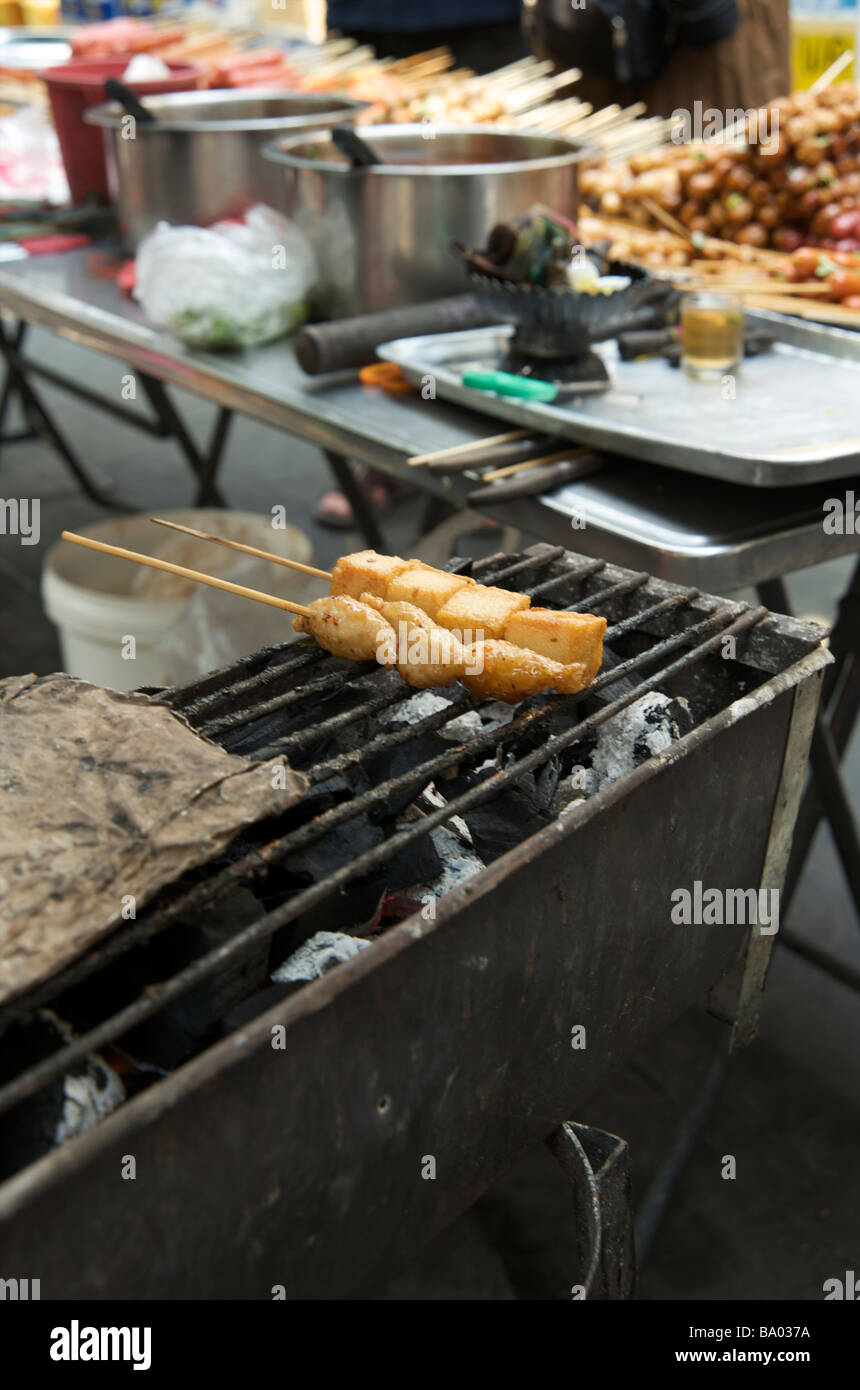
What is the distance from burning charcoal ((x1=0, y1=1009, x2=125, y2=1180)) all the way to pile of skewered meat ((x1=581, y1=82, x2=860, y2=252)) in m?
3.42

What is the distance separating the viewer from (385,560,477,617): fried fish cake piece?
5.90 ft

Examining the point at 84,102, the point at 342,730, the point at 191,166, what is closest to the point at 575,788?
the point at 342,730

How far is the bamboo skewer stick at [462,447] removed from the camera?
8.00ft

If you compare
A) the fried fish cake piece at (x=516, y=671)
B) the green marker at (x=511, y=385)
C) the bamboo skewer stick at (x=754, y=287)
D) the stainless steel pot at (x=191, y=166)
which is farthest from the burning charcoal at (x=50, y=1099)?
the stainless steel pot at (x=191, y=166)

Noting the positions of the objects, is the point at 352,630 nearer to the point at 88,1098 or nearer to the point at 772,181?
the point at 88,1098

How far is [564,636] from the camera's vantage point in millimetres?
1658

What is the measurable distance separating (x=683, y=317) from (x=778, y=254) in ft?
4.28

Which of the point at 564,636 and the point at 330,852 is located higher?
the point at 564,636

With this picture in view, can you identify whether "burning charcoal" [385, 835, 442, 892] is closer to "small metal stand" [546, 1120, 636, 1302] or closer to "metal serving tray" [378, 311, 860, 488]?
"small metal stand" [546, 1120, 636, 1302]

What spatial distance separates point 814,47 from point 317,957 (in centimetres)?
635

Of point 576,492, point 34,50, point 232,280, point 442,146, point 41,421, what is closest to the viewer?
point 576,492

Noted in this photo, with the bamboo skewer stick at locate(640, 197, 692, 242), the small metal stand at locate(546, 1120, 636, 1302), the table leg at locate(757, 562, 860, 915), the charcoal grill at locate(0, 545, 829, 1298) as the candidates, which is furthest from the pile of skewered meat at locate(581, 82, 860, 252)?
the small metal stand at locate(546, 1120, 636, 1302)

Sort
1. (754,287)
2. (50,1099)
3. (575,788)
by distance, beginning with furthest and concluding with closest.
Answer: (754,287), (575,788), (50,1099)

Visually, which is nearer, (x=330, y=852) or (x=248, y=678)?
(x=330, y=852)
